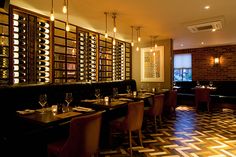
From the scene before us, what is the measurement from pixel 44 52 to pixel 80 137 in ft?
9.95

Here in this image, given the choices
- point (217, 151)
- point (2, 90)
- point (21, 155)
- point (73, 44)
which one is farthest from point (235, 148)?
point (73, 44)

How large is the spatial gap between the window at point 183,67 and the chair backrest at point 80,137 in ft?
28.2

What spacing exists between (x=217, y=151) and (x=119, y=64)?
16.1 feet

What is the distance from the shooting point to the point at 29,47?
395cm

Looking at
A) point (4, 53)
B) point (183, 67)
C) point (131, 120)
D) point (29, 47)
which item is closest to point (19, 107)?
point (4, 53)

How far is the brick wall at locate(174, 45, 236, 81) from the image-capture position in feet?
27.6

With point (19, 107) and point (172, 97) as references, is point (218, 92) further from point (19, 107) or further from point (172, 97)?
point (19, 107)

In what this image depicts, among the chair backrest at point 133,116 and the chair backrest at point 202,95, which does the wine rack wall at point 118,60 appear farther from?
the chair backrest at point 133,116

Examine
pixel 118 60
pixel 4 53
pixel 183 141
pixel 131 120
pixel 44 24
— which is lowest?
pixel 183 141

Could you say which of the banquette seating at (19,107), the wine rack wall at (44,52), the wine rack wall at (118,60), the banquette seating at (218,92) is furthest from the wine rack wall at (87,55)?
the banquette seating at (218,92)

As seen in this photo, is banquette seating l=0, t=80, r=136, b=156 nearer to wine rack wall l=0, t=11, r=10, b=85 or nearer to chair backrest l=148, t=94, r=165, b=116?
wine rack wall l=0, t=11, r=10, b=85

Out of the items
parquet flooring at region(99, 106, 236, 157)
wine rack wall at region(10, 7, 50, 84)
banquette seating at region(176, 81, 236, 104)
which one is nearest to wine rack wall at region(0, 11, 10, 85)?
wine rack wall at region(10, 7, 50, 84)

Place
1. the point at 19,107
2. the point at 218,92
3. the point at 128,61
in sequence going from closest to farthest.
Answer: the point at 19,107, the point at 218,92, the point at 128,61

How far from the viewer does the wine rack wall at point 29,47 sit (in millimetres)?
3766
